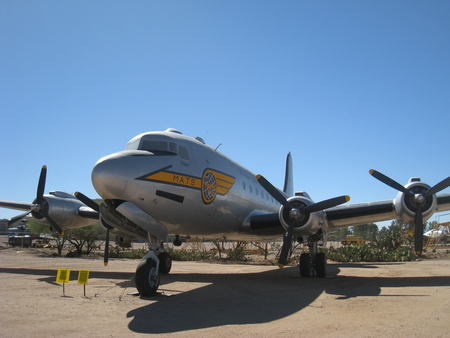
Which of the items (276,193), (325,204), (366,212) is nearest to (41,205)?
(276,193)

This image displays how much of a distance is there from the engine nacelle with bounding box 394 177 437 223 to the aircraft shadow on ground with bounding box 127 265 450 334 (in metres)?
2.02

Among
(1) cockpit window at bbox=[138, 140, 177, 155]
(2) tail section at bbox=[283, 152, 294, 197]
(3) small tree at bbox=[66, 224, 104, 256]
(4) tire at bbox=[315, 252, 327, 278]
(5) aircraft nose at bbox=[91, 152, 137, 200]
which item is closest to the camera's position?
(5) aircraft nose at bbox=[91, 152, 137, 200]

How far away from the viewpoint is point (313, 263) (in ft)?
43.3

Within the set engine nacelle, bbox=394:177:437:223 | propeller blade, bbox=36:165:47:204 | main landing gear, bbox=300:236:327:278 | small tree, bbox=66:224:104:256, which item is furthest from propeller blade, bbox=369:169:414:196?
small tree, bbox=66:224:104:256

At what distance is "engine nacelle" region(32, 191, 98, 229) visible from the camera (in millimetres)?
15312

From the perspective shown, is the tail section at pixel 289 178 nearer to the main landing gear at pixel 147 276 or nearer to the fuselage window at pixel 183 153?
the fuselage window at pixel 183 153

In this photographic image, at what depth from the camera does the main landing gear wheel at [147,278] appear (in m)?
8.33

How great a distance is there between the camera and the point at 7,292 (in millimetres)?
8875

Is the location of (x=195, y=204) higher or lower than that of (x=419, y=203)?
lower

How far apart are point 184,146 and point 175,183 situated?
4.79ft

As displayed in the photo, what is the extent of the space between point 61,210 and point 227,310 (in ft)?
36.8

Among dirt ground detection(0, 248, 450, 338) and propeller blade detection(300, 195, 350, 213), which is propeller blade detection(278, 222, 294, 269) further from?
dirt ground detection(0, 248, 450, 338)

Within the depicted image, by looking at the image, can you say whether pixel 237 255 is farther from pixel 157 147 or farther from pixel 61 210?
pixel 157 147

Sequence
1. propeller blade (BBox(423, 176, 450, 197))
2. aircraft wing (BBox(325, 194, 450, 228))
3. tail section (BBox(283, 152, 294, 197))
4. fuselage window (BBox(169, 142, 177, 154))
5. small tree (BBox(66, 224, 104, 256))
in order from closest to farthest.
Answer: fuselage window (BBox(169, 142, 177, 154)) < propeller blade (BBox(423, 176, 450, 197)) < aircraft wing (BBox(325, 194, 450, 228)) < tail section (BBox(283, 152, 294, 197)) < small tree (BBox(66, 224, 104, 256))
